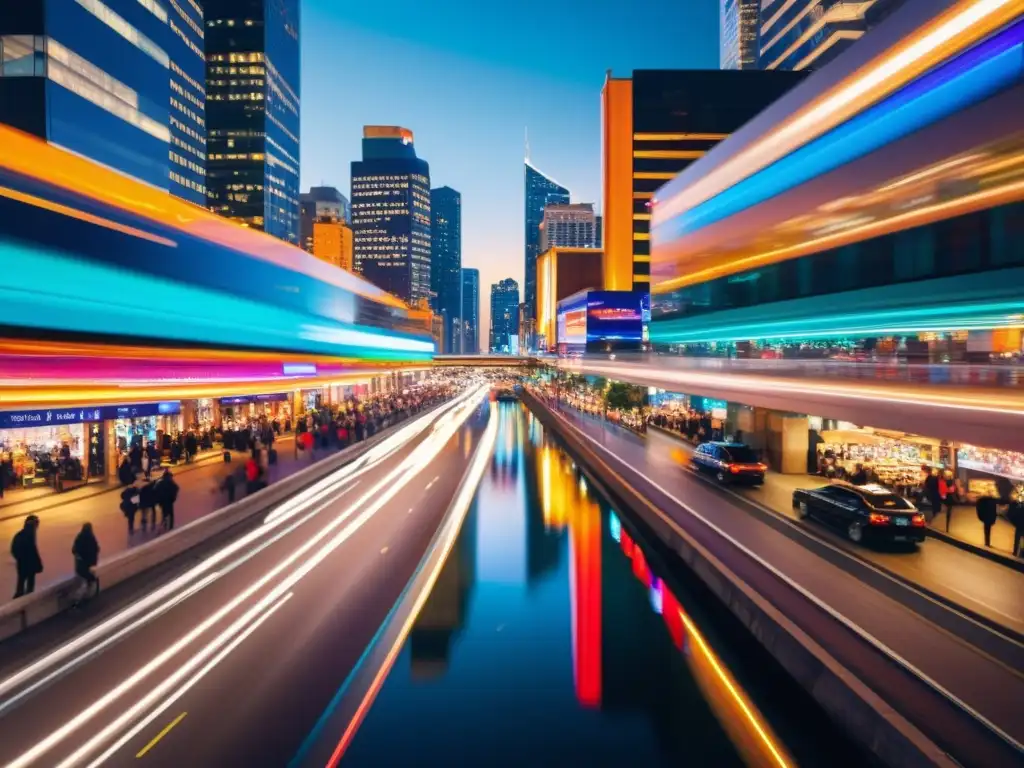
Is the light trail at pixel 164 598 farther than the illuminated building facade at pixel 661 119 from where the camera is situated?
No

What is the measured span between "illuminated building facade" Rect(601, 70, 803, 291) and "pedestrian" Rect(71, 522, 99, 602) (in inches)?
2870

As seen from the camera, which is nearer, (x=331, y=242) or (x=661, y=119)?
(x=661, y=119)

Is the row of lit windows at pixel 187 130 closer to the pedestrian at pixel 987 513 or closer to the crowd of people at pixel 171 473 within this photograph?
the crowd of people at pixel 171 473

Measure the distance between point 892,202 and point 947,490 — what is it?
9.34 m

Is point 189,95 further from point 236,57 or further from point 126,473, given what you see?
point 126,473

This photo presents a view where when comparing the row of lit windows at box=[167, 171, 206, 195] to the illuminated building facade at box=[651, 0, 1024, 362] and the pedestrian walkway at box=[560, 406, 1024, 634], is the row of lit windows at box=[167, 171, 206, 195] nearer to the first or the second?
the illuminated building facade at box=[651, 0, 1024, 362]

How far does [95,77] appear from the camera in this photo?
123 ft

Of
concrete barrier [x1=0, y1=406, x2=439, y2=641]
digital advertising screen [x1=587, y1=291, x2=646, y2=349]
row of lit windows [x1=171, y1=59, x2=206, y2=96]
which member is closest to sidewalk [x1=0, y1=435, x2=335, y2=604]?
concrete barrier [x1=0, y1=406, x2=439, y2=641]

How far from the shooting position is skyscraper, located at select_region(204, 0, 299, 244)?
118 metres

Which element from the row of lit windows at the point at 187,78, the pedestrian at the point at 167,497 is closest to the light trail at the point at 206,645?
the pedestrian at the point at 167,497

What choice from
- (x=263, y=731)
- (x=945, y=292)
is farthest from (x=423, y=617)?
(x=945, y=292)

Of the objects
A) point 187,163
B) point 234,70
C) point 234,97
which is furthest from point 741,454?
point 234,70

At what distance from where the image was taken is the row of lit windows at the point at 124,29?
124ft

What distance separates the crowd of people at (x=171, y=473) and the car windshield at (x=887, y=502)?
16.9 m
